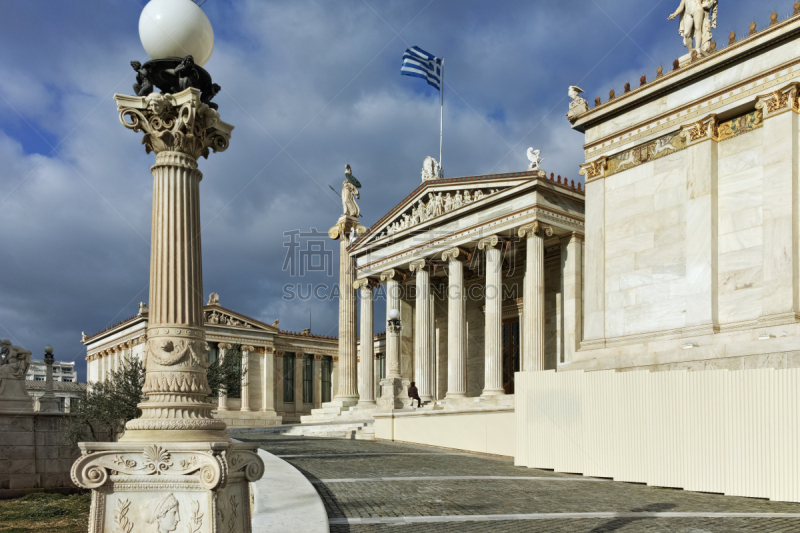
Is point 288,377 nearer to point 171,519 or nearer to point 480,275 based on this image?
point 480,275

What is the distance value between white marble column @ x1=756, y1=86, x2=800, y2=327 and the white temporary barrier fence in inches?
138

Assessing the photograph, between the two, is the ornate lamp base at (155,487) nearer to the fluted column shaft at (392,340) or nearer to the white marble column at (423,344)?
the white marble column at (423,344)

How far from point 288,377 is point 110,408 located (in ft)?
107

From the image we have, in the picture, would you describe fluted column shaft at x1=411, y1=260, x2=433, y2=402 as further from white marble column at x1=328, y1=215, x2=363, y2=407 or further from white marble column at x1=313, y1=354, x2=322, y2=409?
white marble column at x1=313, y1=354, x2=322, y2=409

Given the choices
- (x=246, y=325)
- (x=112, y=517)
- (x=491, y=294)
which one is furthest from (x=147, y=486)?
(x=246, y=325)

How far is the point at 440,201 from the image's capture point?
115ft

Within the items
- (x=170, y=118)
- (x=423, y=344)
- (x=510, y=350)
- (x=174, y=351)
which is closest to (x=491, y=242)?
(x=423, y=344)

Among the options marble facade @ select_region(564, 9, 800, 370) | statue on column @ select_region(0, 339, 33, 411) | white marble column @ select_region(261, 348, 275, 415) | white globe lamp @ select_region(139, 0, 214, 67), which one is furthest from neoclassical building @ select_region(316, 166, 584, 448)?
white globe lamp @ select_region(139, 0, 214, 67)

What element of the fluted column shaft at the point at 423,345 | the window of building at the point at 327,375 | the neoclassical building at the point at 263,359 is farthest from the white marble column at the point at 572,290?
the window of building at the point at 327,375

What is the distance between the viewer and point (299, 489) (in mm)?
10578

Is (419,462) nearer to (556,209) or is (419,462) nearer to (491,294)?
(491,294)

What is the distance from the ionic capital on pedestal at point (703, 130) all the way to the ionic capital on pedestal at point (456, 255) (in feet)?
49.7

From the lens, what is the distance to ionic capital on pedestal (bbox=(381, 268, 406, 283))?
37688 mm

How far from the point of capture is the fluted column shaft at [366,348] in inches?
1487
